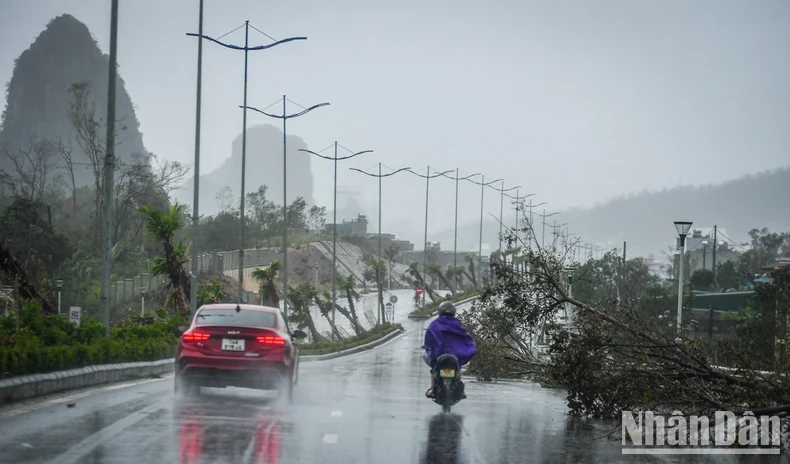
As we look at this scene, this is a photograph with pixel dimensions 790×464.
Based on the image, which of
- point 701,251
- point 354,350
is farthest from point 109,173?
point 701,251

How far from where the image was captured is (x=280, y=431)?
1256 centimetres

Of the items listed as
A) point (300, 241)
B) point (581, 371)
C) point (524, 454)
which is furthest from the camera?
point (300, 241)

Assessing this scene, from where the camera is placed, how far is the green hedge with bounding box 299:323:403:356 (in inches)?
2202

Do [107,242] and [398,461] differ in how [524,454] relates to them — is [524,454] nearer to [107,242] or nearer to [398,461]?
[398,461]

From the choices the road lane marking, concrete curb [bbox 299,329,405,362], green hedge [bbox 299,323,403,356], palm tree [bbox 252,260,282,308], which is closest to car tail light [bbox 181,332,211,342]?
the road lane marking

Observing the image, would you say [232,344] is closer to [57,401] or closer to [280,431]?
[57,401]

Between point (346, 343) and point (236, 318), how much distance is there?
161ft

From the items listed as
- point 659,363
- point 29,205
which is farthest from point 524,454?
point 29,205

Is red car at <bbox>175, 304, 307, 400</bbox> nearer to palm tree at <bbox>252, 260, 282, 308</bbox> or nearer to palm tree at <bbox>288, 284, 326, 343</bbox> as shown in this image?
palm tree at <bbox>252, 260, 282, 308</bbox>

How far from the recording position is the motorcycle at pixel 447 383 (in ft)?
52.5

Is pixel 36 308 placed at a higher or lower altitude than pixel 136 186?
lower

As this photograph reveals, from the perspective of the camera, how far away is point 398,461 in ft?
35.3

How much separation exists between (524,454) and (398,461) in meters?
1.74

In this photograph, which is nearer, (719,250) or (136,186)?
(136,186)
